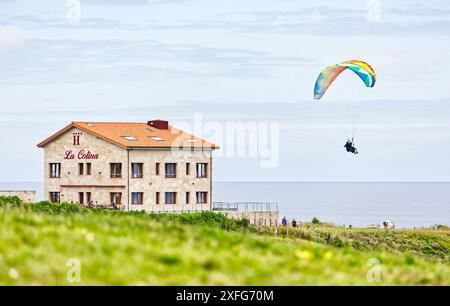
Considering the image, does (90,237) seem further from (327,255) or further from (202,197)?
(202,197)

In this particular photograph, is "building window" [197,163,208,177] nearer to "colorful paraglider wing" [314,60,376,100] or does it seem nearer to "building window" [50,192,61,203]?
"building window" [50,192,61,203]

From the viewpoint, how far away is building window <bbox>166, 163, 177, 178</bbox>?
74713mm

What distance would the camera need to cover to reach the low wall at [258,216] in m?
73.6

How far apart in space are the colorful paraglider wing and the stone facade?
13.8 meters

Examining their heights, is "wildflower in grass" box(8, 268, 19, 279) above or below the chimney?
below

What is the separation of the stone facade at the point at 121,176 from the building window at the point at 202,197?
0.21 metres

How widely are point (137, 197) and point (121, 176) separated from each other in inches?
80.3

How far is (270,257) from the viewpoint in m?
18.9

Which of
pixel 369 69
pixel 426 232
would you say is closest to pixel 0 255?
pixel 369 69

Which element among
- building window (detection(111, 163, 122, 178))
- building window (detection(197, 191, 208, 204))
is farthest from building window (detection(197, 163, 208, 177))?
building window (detection(111, 163, 122, 178))

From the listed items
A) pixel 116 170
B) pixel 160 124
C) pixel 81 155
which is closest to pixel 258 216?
pixel 160 124

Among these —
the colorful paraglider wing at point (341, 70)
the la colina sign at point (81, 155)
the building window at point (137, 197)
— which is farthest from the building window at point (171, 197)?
the colorful paraglider wing at point (341, 70)

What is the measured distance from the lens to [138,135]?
76250 mm
